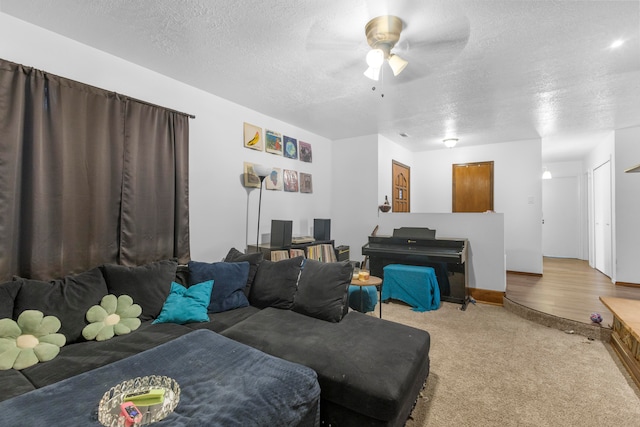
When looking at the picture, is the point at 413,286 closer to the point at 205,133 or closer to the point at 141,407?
the point at 205,133

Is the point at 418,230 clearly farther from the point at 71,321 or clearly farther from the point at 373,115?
the point at 71,321

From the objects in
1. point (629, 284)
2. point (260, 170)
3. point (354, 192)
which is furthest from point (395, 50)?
point (629, 284)

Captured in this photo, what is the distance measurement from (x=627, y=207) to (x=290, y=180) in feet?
15.8

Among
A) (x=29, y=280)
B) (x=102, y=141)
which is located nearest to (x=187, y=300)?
(x=29, y=280)

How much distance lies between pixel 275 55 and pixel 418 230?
2875 millimetres

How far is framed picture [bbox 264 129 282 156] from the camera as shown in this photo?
385cm

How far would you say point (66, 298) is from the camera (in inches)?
75.0

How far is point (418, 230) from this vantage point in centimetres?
414

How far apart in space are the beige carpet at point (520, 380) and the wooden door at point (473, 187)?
2.76 meters

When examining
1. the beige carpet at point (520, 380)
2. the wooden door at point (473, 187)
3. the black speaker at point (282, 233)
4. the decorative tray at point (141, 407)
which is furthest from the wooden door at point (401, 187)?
the decorative tray at point (141, 407)

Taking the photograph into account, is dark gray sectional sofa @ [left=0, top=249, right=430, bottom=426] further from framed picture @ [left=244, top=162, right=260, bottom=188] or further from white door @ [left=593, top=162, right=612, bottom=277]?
white door @ [left=593, top=162, right=612, bottom=277]

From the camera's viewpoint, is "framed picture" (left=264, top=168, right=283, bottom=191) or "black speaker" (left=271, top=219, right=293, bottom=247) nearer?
"black speaker" (left=271, top=219, right=293, bottom=247)

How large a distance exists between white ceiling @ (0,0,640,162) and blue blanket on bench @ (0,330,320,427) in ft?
6.68

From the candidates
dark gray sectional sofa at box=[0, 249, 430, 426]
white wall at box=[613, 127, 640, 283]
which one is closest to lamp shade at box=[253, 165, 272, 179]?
dark gray sectional sofa at box=[0, 249, 430, 426]
